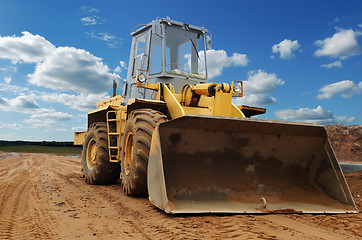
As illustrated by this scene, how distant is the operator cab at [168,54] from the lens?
695cm

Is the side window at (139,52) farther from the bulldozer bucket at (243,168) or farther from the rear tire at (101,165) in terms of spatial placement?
the bulldozer bucket at (243,168)

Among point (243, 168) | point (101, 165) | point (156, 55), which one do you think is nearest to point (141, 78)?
point (156, 55)

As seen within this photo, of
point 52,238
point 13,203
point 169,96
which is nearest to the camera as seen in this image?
point 52,238

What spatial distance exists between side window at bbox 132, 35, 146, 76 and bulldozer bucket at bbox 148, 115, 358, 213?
3.67 meters

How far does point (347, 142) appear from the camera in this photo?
13547 millimetres

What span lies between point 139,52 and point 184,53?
1132 mm

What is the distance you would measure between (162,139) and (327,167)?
2.53m

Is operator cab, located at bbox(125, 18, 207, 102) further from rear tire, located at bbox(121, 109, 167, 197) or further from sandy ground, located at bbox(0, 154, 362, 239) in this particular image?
sandy ground, located at bbox(0, 154, 362, 239)

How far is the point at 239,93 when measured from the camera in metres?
6.30

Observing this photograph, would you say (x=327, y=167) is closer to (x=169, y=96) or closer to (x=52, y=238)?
(x=169, y=96)

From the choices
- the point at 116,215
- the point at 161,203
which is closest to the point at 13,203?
the point at 116,215

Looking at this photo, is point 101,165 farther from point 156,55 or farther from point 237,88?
point 237,88

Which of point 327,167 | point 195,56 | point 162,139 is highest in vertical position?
point 195,56

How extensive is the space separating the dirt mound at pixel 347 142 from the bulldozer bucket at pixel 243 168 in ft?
31.5
